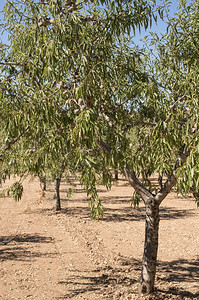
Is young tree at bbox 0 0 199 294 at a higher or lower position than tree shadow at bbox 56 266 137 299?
higher

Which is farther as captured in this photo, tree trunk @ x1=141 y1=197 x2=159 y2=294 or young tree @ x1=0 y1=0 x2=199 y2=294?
tree trunk @ x1=141 y1=197 x2=159 y2=294

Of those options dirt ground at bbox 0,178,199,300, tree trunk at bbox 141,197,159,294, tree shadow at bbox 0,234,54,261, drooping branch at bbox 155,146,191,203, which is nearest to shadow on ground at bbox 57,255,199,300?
dirt ground at bbox 0,178,199,300

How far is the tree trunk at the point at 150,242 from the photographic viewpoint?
→ 282 inches

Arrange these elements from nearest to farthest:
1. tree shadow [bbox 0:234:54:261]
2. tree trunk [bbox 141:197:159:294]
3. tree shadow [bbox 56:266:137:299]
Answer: tree trunk [bbox 141:197:159:294] < tree shadow [bbox 56:266:137:299] < tree shadow [bbox 0:234:54:261]

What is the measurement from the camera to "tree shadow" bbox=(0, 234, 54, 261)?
11.3 meters

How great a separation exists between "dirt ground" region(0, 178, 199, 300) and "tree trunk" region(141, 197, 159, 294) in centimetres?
45

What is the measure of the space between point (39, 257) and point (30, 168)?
701 centimetres

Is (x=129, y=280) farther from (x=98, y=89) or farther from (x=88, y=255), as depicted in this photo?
(x=98, y=89)

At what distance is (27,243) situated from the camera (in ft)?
42.4

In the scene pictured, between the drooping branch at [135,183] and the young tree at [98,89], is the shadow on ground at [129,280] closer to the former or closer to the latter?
the young tree at [98,89]

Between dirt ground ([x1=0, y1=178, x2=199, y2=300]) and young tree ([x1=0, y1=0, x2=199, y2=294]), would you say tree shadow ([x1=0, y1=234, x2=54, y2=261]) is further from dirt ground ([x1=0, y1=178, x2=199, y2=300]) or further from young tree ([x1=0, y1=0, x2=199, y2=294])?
young tree ([x1=0, y1=0, x2=199, y2=294])

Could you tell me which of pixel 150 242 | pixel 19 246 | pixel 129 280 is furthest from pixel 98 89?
pixel 19 246

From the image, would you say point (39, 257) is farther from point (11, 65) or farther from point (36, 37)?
point (36, 37)

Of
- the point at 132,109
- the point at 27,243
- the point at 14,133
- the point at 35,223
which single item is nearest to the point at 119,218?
the point at 35,223
